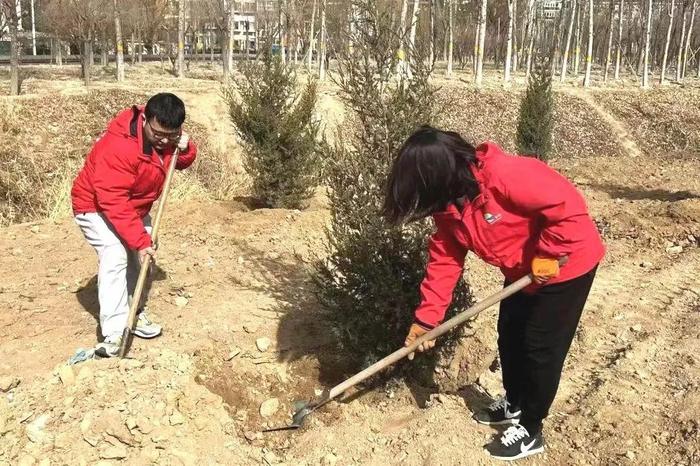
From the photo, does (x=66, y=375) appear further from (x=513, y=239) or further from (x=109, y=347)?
(x=513, y=239)

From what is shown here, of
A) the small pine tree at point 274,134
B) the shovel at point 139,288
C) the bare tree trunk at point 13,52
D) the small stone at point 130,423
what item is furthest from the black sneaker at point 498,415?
the bare tree trunk at point 13,52

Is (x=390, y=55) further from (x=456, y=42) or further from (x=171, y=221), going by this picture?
(x=456, y=42)

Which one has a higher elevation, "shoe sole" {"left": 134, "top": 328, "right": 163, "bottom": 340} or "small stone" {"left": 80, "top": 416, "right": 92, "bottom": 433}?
"small stone" {"left": 80, "top": 416, "right": 92, "bottom": 433}

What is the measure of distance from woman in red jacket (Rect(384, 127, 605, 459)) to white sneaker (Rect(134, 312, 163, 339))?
1.94 metres

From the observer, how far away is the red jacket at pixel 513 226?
2299 mm

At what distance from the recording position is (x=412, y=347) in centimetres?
271

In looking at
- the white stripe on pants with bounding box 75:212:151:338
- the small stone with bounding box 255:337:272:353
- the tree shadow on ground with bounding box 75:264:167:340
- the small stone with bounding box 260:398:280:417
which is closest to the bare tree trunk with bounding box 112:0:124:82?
the tree shadow on ground with bounding box 75:264:167:340

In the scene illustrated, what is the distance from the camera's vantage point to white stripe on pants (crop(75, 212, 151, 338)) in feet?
11.8

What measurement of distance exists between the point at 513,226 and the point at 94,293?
3.48 m

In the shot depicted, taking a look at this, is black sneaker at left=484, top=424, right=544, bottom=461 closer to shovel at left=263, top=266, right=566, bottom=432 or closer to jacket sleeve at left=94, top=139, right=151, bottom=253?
shovel at left=263, top=266, right=566, bottom=432

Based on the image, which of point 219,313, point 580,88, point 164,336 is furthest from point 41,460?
point 580,88

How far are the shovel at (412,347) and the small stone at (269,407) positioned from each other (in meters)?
0.13

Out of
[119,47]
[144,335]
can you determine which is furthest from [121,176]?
[119,47]

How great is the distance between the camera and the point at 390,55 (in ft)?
10.3
